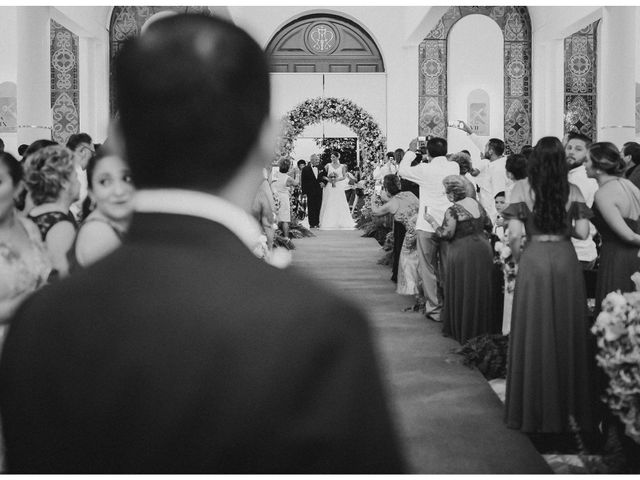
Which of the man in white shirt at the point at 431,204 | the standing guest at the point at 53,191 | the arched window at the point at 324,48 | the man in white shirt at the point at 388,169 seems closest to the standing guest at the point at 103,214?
the standing guest at the point at 53,191

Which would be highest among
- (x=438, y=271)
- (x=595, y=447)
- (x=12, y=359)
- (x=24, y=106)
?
(x=24, y=106)

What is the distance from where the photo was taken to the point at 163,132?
1.00 m

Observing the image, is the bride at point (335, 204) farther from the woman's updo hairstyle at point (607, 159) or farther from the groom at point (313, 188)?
the woman's updo hairstyle at point (607, 159)

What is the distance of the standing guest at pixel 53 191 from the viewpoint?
3.56m

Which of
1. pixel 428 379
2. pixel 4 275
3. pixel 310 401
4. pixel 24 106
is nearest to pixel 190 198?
pixel 310 401

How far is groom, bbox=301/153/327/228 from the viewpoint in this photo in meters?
18.8

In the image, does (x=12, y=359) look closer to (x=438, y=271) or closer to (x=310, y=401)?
(x=310, y=401)

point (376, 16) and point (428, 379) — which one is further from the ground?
point (376, 16)

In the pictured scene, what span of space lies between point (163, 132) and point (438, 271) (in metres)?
7.52

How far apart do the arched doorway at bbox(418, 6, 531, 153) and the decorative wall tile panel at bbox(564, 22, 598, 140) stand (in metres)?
0.97

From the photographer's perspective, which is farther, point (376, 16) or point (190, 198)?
point (376, 16)

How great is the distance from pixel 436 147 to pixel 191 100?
730cm

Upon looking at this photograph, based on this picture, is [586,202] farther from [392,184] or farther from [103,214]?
[103,214]

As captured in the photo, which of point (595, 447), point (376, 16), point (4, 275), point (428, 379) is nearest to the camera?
point (4, 275)
